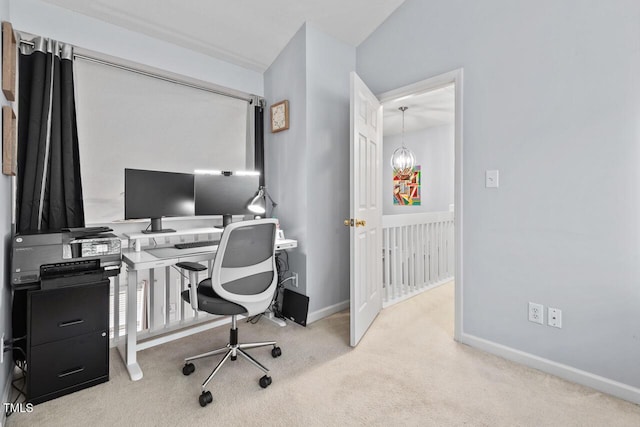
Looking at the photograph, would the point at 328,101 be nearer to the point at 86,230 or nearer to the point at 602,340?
the point at 86,230

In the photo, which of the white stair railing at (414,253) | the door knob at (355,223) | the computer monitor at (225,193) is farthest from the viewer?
the white stair railing at (414,253)

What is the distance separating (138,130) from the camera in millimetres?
2422

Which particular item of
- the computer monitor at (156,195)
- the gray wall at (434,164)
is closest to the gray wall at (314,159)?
the computer monitor at (156,195)

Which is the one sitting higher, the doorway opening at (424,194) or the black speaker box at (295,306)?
the doorway opening at (424,194)

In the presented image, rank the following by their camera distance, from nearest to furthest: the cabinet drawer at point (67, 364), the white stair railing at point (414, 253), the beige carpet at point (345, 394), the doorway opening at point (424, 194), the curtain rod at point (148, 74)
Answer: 1. the beige carpet at point (345, 394)
2. the cabinet drawer at point (67, 364)
3. the curtain rod at point (148, 74)
4. the doorway opening at point (424, 194)
5. the white stair railing at point (414, 253)

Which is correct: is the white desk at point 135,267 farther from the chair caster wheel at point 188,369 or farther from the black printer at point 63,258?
the chair caster wheel at point 188,369

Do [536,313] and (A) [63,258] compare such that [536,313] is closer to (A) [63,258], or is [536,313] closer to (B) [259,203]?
(B) [259,203]

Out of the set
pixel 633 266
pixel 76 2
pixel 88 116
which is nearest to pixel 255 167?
pixel 88 116

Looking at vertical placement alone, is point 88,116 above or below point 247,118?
below

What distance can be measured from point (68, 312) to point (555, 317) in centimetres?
288

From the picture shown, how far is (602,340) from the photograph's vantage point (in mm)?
1793

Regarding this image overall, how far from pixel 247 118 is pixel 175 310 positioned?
188cm

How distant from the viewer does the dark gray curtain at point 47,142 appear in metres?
1.94

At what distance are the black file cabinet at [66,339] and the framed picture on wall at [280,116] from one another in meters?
1.84
